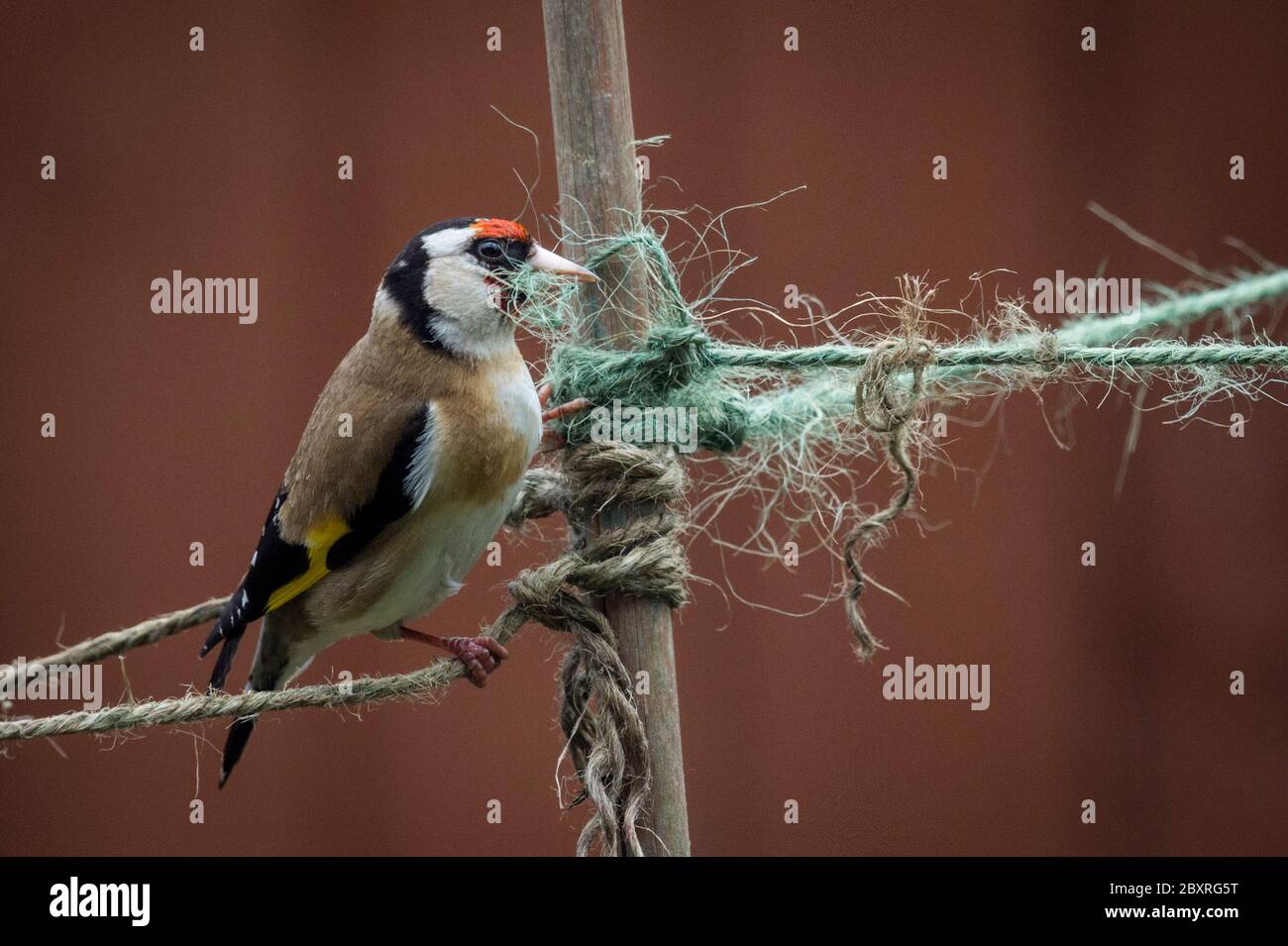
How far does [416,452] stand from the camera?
1.42 metres

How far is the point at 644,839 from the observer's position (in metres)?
1.26

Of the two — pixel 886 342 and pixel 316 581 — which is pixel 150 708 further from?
pixel 886 342

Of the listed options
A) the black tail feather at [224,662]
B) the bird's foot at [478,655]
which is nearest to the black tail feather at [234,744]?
the black tail feather at [224,662]

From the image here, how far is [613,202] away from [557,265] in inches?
3.8

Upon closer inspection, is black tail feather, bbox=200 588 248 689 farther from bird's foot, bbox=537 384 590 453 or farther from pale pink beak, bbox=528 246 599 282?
pale pink beak, bbox=528 246 599 282

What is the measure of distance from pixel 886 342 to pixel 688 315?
0.21 metres

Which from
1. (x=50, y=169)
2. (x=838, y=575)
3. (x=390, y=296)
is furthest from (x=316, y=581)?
(x=50, y=169)

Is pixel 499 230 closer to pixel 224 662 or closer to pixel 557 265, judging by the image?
pixel 557 265

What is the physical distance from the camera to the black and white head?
140 centimetres

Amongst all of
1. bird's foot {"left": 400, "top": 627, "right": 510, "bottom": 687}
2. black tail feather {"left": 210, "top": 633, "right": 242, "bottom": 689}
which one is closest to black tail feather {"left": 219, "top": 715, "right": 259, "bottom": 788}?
black tail feather {"left": 210, "top": 633, "right": 242, "bottom": 689}

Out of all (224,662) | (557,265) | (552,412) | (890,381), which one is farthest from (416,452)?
(890,381)

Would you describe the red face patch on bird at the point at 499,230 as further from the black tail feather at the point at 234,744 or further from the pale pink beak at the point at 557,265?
the black tail feather at the point at 234,744

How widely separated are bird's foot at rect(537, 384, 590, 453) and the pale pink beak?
0.14m

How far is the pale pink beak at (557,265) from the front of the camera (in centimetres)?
124
